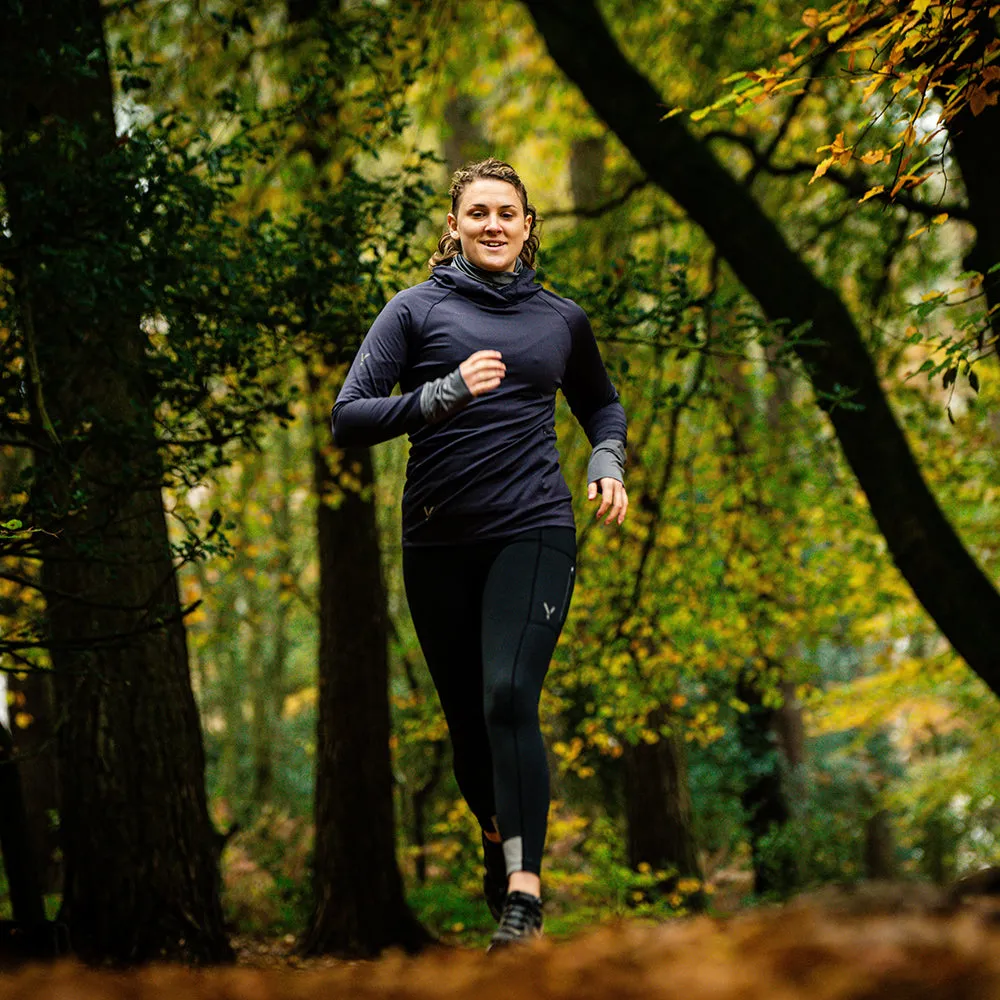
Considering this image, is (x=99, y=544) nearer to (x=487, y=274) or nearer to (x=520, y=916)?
(x=487, y=274)

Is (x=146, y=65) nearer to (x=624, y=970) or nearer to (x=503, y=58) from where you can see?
(x=624, y=970)

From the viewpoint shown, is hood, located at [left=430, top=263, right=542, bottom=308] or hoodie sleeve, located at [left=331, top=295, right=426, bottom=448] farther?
hood, located at [left=430, top=263, right=542, bottom=308]

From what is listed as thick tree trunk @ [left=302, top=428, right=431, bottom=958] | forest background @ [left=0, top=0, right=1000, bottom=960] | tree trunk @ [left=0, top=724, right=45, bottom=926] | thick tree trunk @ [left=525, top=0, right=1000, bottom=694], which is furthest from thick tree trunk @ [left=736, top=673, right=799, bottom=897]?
tree trunk @ [left=0, top=724, right=45, bottom=926]

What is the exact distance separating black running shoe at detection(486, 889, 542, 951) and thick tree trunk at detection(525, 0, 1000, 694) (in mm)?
3622

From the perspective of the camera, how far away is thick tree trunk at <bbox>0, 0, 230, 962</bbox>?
185 inches

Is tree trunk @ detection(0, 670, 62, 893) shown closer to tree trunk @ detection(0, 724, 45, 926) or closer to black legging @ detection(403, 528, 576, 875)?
tree trunk @ detection(0, 724, 45, 926)

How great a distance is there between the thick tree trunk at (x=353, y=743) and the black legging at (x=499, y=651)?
5496 mm

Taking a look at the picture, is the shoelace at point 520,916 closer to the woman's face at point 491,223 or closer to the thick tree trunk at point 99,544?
the woman's face at point 491,223

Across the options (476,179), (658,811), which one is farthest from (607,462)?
(658,811)

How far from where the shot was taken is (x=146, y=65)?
5129mm

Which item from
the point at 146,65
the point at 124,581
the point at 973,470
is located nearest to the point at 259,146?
the point at 146,65

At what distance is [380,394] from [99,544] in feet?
6.02

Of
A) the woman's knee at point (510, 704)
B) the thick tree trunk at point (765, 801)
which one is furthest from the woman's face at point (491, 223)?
the thick tree trunk at point (765, 801)

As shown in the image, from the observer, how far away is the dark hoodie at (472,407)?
3469 millimetres
